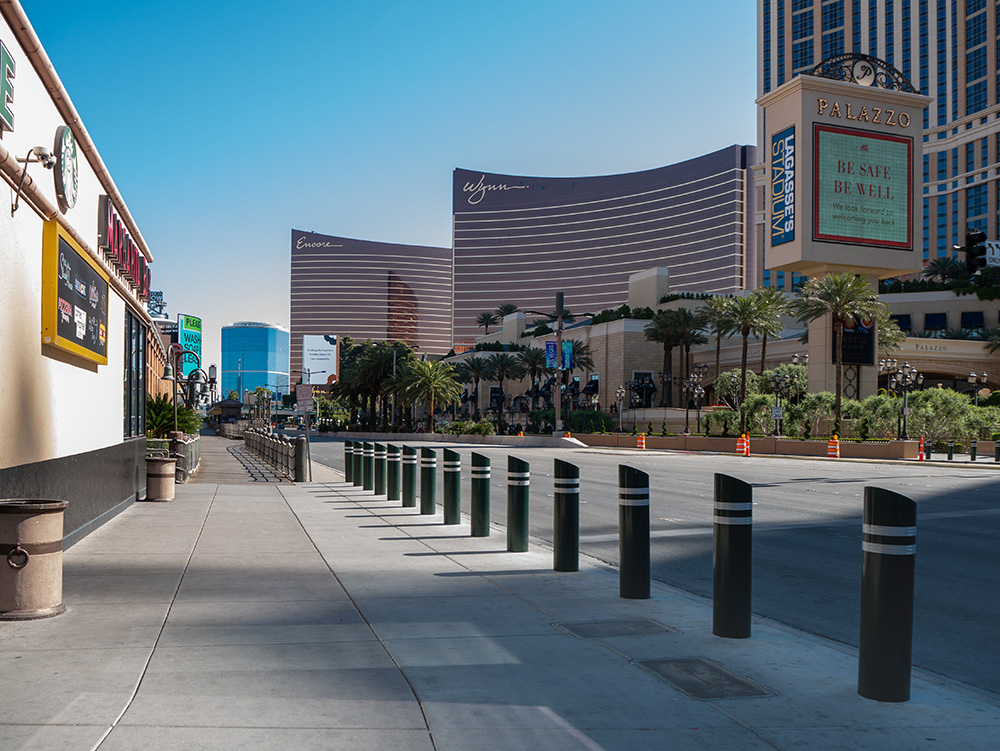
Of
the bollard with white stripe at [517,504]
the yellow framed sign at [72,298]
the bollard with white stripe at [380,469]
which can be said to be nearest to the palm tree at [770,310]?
the bollard with white stripe at [380,469]

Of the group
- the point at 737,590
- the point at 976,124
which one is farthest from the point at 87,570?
the point at 976,124

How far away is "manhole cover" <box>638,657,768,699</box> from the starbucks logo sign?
858 cm

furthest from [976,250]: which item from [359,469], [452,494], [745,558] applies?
[745,558]

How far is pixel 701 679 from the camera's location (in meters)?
5.46

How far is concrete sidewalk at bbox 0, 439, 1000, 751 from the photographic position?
4.47 metres

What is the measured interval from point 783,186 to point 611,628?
61946 millimetres

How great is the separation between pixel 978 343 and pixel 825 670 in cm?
9084

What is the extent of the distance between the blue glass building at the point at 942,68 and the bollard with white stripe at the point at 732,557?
441 ft

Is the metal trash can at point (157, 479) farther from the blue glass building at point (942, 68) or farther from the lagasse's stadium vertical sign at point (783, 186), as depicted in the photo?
the blue glass building at point (942, 68)

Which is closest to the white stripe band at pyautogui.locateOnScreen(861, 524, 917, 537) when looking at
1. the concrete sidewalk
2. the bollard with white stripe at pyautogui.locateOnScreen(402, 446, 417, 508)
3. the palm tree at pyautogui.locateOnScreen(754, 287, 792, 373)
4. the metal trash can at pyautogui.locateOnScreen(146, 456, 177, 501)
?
the concrete sidewalk

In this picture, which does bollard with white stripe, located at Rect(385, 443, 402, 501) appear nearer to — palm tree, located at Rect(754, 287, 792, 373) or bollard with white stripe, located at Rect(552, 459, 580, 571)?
bollard with white stripe, located at Rect(552, 459, 580, 571)

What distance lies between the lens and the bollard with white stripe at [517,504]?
10.3 meters

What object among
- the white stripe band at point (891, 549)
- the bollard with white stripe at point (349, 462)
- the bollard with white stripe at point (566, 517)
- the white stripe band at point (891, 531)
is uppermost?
the white stripe band at point (891, 531)

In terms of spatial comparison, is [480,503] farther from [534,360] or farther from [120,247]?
[534,360]
